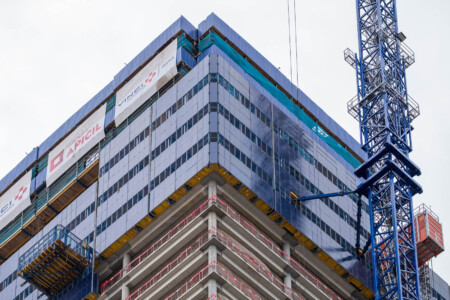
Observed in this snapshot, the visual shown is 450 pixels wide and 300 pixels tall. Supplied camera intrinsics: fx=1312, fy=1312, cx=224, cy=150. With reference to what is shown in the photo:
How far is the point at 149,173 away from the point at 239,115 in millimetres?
11800

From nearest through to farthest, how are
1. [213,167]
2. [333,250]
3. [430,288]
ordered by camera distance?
[213,167] < [333,250] < [430,288]

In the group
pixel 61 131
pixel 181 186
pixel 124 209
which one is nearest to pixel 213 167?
pixel 181 186

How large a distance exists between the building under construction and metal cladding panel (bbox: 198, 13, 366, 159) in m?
0.27

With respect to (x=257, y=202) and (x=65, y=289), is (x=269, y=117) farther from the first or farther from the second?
(x=65, y=289)

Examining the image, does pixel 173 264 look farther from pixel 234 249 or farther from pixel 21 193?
pixel 21 193

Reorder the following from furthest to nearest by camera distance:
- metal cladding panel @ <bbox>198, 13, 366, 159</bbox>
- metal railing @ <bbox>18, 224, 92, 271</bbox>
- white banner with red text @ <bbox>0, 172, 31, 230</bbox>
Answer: white banner with red text @ <bbox>0, 172, 31, 230</bbox>
metal cladding panel @ <bbox>198, 13, 366, 159</bbox>
metal railing @ <bbox>18, 224, 92, 271</bbox>

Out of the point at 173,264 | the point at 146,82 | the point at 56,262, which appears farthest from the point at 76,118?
the point at 173,264

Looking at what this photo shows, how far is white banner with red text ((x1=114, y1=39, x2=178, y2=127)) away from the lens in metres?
155

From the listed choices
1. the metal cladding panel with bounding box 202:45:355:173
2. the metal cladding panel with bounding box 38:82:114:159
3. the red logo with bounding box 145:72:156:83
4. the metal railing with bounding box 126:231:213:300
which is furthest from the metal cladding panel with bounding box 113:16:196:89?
the metal railing with bounding box 126:231:213:300

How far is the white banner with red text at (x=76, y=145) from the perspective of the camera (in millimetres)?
163000

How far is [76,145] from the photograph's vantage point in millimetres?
166125

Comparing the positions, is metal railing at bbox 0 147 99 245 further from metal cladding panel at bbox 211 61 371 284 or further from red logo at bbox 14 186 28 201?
metal cladding panel at bbox 211 61 371 284

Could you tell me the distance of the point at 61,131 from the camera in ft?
564

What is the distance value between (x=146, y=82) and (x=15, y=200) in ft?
98.7
